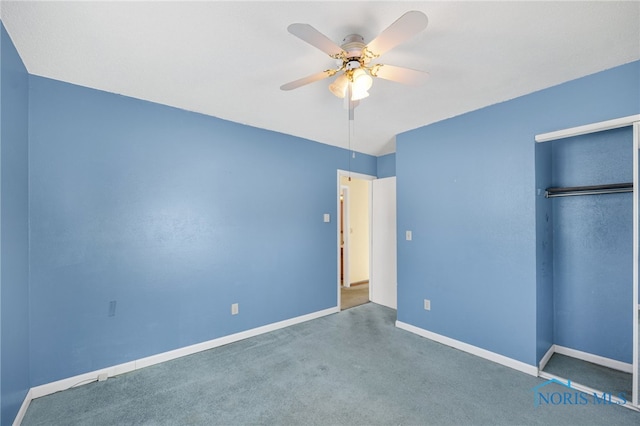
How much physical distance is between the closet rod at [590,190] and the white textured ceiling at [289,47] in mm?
1024

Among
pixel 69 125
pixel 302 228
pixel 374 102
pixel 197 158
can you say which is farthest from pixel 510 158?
pixel 69 125

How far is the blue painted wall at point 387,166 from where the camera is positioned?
184 inches

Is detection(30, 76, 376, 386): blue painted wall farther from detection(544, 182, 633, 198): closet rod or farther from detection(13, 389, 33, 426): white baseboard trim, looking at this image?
detection(544, 182, 633, 198): closet rod

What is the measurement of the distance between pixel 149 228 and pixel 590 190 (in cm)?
423

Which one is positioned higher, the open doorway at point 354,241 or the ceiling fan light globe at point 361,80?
the ceiling fan light globe at point 361,80

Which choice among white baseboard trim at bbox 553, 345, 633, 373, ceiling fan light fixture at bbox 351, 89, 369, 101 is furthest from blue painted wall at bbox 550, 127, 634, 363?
ceiling fan light fixture at bbox 351, 89, 369, 101

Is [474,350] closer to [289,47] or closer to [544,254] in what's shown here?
[544,254]

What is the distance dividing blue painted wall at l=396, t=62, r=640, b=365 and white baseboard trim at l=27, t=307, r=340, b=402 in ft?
5.59

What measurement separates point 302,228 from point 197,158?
160 cm

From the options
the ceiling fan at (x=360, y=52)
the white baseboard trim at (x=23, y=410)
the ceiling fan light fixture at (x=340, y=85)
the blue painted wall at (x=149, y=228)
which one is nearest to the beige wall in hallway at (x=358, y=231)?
the blue painted wall at (x=149, y=228)

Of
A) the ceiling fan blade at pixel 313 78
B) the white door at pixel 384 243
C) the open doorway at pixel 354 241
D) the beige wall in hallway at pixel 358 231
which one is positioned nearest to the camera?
the ceiling fan blade at pixel 313 78

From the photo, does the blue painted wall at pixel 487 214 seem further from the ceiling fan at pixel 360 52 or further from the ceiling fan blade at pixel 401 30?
the ceiling fan blade at pixel 401 30

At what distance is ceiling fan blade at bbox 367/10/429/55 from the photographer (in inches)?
49.2

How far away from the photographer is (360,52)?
1.69m
